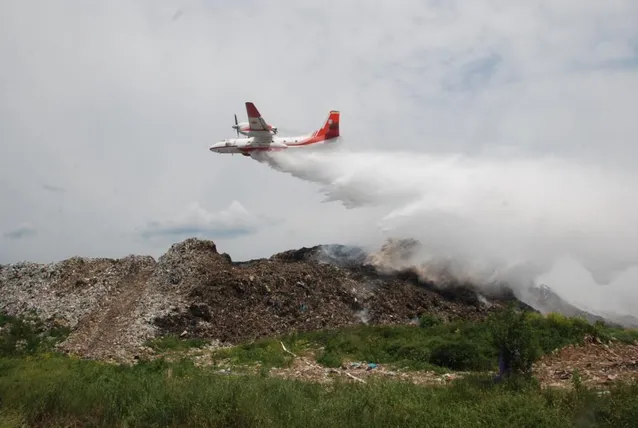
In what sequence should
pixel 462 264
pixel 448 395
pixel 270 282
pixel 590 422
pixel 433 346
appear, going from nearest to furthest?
pixel 590 422 < pixel 448 395 < pixel 433 346 < pixel 270 282 < pixel 462 264

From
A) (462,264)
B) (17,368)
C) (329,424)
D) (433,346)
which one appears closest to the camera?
(329,424)

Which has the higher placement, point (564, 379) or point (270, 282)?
point (270, 282)

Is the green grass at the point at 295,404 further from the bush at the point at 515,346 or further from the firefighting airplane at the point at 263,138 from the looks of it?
the firefighting airplane at the point at 263,138

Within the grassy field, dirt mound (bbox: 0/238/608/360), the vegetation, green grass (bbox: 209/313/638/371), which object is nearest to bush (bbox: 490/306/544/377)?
the grassy field

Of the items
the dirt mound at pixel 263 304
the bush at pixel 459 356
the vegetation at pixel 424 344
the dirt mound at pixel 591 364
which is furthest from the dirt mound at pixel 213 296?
the dirt mound at pixel 591 364

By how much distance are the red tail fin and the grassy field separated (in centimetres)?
1865

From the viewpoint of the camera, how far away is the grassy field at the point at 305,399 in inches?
375

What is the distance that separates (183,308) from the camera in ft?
81.2

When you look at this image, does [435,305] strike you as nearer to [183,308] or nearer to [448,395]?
[183,308]

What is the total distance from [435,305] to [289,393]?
1734 centimetres

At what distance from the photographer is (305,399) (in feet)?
36.5

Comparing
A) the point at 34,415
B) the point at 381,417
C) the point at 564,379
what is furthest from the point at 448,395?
the point at 34,415

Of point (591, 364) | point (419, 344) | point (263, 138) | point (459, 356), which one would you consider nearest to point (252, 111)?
point (263, 138)

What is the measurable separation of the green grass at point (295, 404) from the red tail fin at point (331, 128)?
861 inches
